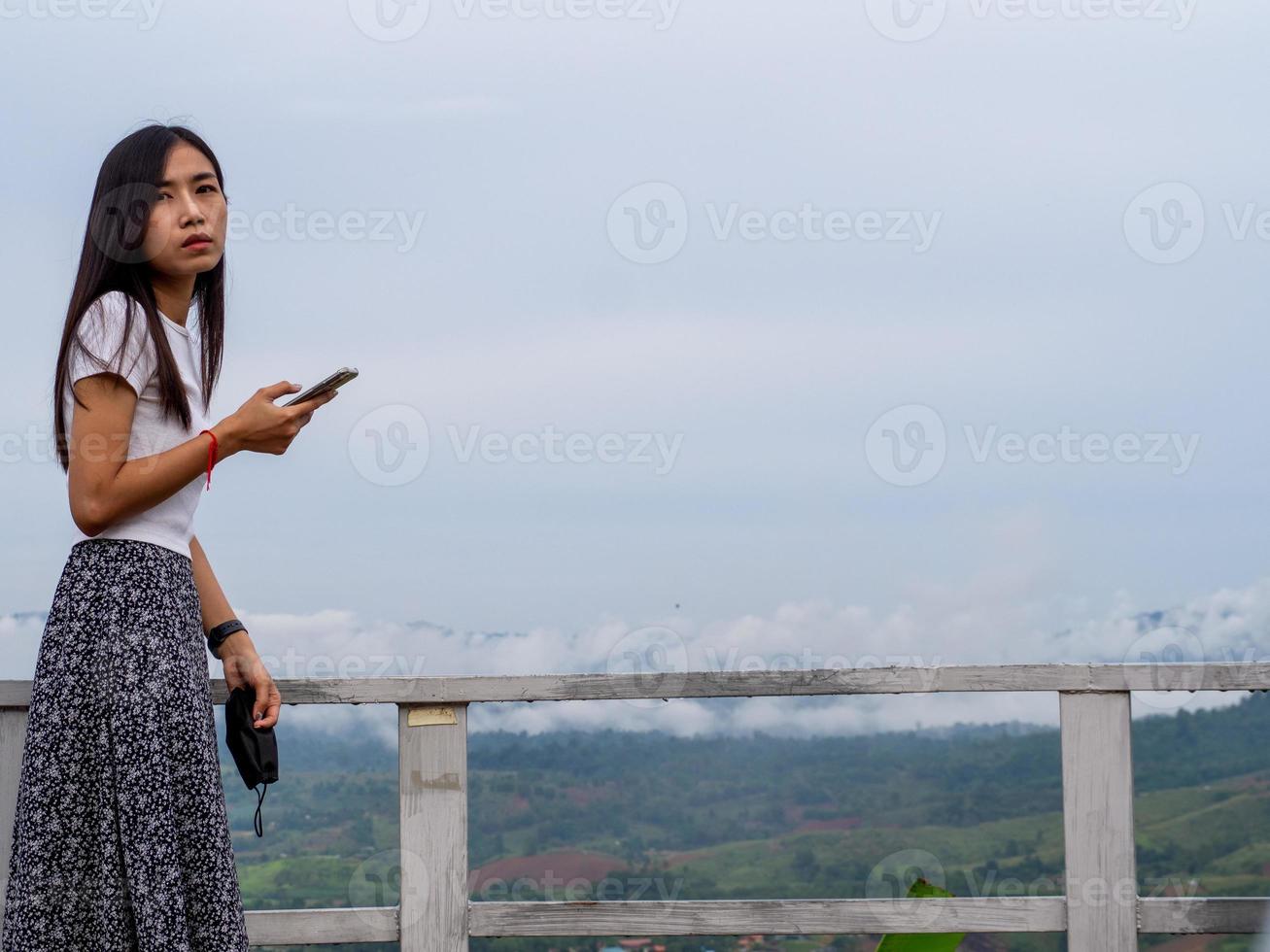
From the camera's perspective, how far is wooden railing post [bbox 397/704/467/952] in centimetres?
244

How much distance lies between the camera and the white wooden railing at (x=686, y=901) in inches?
94.8

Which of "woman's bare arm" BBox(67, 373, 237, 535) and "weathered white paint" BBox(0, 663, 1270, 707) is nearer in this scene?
"woman's bare arm" BBox(67, 373, 237, 535)

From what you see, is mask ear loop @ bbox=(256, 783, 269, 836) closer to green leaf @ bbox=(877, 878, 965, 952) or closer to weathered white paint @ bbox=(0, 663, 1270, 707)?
weathered white paint @ bbox=(0, 663, 1270, 707)

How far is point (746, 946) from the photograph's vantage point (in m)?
2.53

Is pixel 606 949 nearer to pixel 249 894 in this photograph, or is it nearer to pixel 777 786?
pixel 249 894

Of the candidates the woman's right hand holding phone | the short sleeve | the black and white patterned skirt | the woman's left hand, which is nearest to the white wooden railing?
the woman's left hand

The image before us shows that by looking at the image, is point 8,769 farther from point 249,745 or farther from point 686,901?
point 686,901

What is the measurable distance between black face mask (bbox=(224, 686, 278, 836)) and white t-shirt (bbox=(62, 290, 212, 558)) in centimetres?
29

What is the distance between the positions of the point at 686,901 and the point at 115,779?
1.08 m

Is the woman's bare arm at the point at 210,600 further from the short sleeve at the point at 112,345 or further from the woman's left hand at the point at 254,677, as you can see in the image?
the short sleeve at the point at 112,345

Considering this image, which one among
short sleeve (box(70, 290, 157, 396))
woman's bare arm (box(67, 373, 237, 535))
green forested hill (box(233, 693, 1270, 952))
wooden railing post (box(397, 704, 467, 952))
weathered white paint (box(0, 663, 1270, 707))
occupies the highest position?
short sleeve (box(70, 290, 157, 396))

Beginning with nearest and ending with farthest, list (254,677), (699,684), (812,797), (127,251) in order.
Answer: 1. (127,251)
2. (254,677)
3. (699,684)
4. (812,797)

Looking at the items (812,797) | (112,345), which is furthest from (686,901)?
(812,797)

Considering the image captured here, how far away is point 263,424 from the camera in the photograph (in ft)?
6.23
